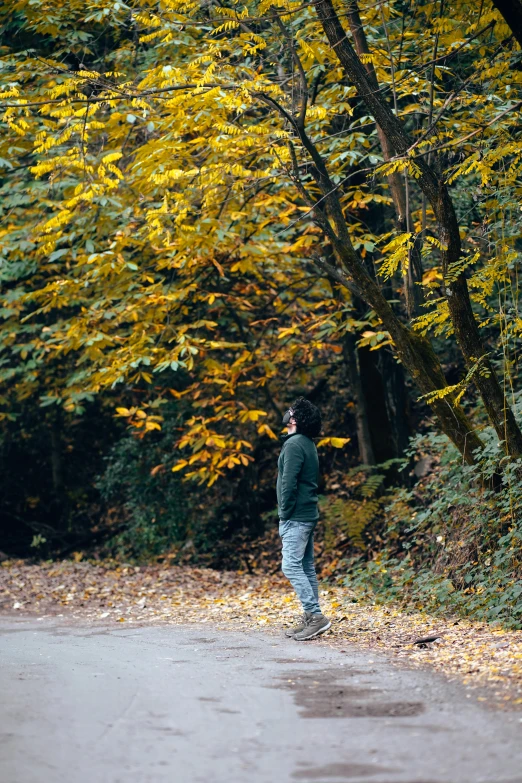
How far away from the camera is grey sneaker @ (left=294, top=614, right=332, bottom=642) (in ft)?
28.8

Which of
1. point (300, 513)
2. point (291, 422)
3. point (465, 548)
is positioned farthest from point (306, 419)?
point (465, 548)

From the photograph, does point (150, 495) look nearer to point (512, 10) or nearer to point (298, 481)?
point (298, 481)

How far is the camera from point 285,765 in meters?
4.49

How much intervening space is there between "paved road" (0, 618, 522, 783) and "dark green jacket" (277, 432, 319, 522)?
4.74ft

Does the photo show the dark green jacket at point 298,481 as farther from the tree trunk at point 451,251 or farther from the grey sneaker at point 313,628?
the tree trunk at point 451,251

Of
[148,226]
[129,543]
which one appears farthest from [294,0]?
[129,543]

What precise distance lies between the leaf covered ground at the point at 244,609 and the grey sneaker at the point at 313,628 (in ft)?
0.37

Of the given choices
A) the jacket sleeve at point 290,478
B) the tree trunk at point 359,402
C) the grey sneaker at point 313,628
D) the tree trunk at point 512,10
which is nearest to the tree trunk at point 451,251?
the tree trunk at point 512,10

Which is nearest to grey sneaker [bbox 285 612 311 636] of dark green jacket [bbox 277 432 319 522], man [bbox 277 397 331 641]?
man [bbox 277 397 331 641]

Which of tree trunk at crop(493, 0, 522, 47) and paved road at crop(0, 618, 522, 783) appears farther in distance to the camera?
tree trunk at crop(493, 0, 522, 47)

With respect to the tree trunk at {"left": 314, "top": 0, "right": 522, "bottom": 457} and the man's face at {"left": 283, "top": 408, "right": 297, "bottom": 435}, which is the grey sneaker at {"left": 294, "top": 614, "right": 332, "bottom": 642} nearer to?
the man's face at {"left": 283, "top": 408, "right": 297, "bottom": 435}

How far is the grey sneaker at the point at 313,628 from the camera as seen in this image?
877 centimetres

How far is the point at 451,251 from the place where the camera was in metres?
9.39

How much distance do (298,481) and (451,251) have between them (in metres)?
2.76
